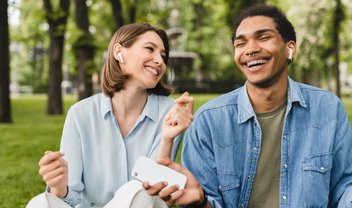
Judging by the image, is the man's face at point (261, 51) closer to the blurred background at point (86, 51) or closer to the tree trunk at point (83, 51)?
the blurred background at point (86, 51)

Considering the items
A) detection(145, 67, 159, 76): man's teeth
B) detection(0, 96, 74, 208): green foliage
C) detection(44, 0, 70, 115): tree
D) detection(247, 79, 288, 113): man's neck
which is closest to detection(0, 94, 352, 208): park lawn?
detection(0, 96, 74, 208): green foliage

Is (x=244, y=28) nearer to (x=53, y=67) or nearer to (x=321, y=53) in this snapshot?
(x=53, y=67)

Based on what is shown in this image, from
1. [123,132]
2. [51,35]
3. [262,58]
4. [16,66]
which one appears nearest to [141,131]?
[123,132]

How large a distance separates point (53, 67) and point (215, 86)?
18799 mm

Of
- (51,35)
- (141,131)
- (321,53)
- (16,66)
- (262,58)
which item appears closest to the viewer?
(262,58)

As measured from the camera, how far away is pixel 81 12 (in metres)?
15.9

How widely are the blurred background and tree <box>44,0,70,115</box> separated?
0.12ft

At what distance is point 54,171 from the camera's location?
9.45 ft

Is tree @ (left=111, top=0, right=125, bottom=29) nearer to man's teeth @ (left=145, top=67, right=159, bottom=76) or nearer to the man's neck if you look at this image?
man's teeth @ (left=145, top=67, right=159, bottom=76)

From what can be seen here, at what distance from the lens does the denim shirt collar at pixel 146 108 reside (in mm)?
3496

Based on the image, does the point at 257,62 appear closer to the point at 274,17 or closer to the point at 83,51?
the point at 274,17

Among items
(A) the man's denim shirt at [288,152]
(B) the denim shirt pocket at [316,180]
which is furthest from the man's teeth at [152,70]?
(B) the denim shirt pocket at [316,180]

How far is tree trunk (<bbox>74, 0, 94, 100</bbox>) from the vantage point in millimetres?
15445

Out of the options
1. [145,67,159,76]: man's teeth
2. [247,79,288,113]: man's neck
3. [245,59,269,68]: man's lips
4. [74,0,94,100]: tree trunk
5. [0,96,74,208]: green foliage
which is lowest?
[0,96,74,208]: green foliage
